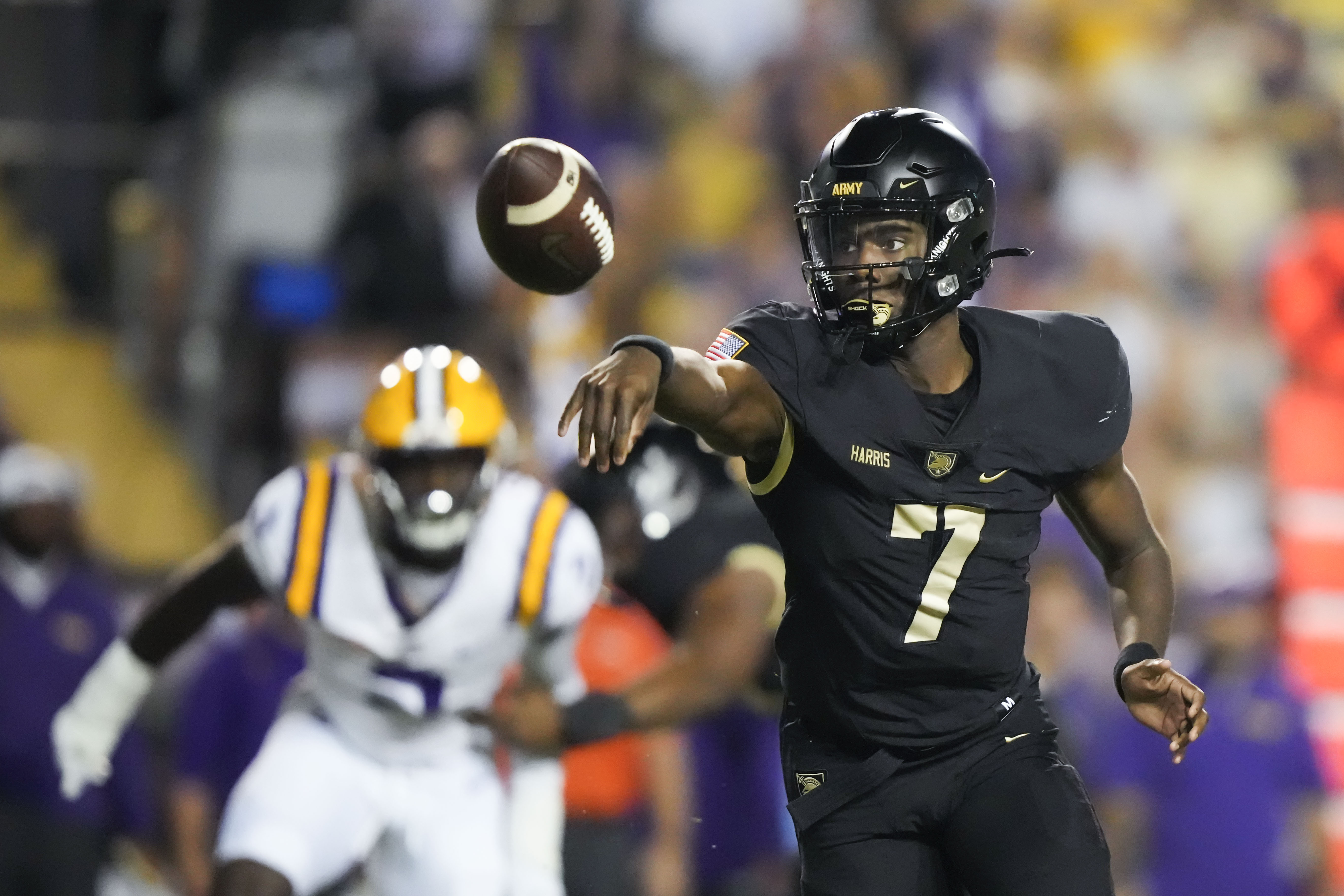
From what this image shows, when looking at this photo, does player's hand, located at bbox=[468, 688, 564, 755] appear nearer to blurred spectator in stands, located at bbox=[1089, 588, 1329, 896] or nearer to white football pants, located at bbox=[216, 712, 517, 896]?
white football pants, located at bbox=[216, 712, 517, 896]

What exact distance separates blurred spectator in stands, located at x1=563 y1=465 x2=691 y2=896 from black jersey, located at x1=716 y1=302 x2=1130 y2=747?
2.32m

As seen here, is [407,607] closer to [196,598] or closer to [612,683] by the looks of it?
[196,598]

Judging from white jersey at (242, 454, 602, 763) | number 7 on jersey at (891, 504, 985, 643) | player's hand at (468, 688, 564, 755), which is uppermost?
number 7 on jersey at (891, 504, 985, 643)

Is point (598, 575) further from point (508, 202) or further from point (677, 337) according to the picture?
point (677, 337)

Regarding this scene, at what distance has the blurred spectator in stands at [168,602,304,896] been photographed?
6.76 m

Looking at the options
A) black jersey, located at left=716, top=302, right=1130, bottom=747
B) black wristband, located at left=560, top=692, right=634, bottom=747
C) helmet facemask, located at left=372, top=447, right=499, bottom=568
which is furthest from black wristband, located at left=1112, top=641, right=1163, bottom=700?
helmet facemask, located at left=372, top=447, right=499, bottom=568

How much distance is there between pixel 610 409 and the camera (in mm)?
2715

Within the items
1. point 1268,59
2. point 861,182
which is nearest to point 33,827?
point 861,182

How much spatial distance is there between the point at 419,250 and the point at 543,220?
474cm

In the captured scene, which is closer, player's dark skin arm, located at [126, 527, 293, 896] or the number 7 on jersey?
the number 7 on jersey

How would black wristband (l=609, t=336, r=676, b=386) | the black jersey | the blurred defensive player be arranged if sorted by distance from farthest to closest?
the blurred defensive player < the black jersey < black wristband (l=609, t=336, r=676, b=386)

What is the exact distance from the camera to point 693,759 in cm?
633

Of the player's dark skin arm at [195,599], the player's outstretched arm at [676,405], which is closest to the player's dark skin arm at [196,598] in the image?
the player's dark skin arm at [195,599]

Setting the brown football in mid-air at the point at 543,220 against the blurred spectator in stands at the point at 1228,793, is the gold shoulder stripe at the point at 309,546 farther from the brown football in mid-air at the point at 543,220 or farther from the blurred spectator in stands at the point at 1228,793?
the blurred spectator in stands at the point at 1228,793
